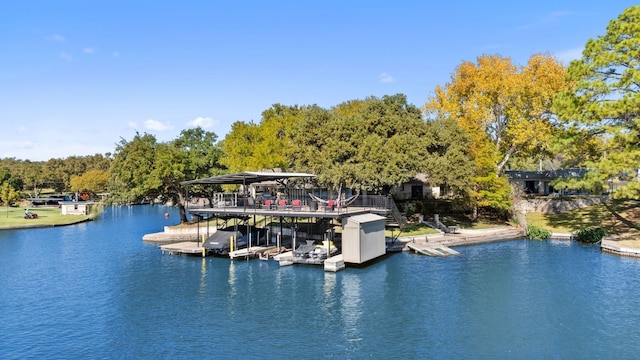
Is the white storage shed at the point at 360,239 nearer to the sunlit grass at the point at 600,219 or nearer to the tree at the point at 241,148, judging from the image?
the sunlit grass at the point at 600,219

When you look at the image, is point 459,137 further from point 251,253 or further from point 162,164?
point 162,164

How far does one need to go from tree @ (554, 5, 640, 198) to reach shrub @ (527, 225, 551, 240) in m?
8.71

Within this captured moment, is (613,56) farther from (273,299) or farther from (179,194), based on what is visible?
(179,194)

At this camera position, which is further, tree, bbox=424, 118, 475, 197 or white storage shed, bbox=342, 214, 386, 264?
tree, bbox=424, 118, 475, 197

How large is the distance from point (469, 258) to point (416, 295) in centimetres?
1293

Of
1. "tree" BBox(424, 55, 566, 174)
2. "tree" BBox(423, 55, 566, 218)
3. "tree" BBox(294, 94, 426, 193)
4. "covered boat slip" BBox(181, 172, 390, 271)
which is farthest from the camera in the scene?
"tree" BBox(424, 55, 566, 174)

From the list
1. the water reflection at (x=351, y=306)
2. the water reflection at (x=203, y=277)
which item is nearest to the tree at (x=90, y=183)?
the water reflection at (x=203, y=277)

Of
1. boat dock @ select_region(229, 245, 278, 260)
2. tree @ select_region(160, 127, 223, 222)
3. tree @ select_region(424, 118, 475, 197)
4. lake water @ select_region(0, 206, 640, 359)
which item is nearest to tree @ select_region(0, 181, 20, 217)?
tree @ select_region(160, 127, 223, 222)

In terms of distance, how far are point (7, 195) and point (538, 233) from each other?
329ft

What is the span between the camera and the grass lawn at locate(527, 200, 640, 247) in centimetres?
4738

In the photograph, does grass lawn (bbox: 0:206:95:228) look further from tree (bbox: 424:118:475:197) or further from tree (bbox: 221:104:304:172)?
tree (bbox: 424:118:475:197)

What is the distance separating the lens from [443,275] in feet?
108

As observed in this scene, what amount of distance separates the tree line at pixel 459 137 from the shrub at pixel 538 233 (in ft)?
13.0

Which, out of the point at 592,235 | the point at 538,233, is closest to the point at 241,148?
the point at 538,233
